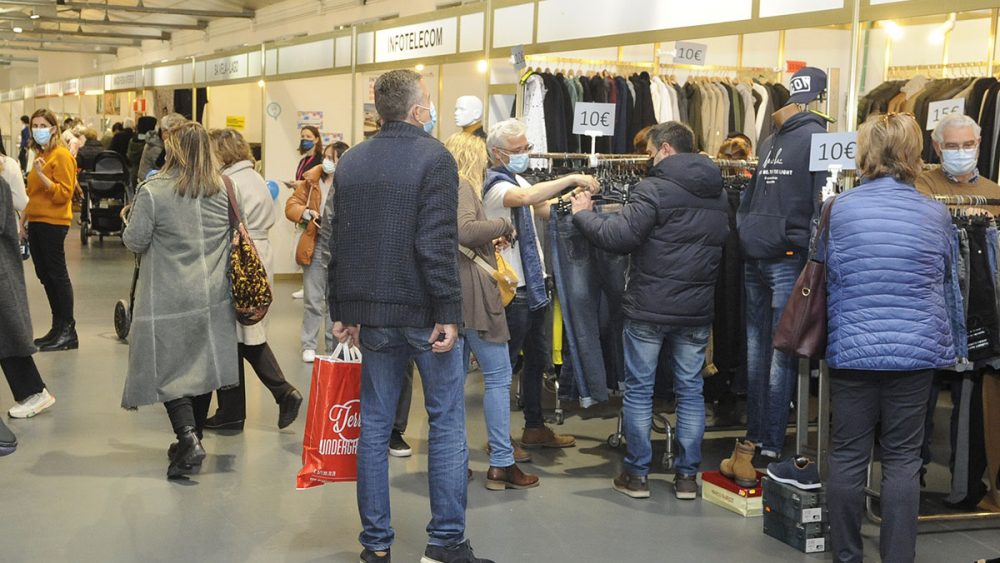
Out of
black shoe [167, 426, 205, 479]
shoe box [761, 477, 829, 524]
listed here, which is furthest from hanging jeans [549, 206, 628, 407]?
black shoe [167, 426, 205, 479]

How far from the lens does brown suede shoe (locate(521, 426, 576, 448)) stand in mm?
5191

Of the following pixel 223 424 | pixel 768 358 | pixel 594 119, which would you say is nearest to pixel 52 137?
pixel 223 424

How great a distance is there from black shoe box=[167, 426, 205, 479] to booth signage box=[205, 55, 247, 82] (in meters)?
7.80

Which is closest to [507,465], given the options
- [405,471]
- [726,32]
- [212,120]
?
[405,471]

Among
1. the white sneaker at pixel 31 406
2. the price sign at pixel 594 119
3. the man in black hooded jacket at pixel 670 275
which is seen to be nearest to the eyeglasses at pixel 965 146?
the man in black hooded jacket at pixel 670 275

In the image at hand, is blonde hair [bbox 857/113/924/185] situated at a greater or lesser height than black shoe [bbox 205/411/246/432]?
greater

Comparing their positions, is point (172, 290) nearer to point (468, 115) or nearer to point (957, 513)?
point (468, 115)

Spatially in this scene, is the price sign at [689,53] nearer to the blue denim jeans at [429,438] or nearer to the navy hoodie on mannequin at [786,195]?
the navy hoodie on mannequin at [786,195]

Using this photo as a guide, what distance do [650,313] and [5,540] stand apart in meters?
2.49

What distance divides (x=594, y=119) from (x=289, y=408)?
2.04m

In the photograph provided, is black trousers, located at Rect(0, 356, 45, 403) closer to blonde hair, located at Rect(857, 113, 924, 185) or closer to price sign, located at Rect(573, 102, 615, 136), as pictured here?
price sign, located at Rect(573, 102, 615, 136)

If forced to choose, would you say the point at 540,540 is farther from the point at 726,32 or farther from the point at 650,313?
the point at 726,32

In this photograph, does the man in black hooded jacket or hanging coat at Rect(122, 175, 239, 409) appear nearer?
the man in black hooded jacket

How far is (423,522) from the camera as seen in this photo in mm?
4098
